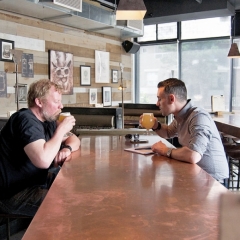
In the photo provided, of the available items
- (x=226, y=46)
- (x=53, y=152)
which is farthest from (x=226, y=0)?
(x=53, y=152)

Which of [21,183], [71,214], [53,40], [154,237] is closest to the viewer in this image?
[154,237]

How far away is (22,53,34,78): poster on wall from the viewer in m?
5.39

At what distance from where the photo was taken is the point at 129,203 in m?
1.14

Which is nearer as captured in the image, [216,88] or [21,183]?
[21,183]

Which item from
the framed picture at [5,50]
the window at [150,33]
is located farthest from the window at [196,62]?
the framed picture at [5,50]

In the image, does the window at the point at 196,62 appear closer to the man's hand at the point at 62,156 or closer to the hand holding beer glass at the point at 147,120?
the hand holding beer glass at the point at 147,120

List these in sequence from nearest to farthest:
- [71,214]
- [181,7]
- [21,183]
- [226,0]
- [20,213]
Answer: [71,214]
[20,213]
[21,183]
[226,0]
[181,7]

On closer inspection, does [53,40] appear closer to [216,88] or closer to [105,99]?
[105,99]

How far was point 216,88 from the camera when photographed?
868 centimetres

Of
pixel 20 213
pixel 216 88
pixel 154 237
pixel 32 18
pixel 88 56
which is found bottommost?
pixel 20 213

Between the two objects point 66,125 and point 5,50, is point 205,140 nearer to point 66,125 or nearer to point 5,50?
point 66,125

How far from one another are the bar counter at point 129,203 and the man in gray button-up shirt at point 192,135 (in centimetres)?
13

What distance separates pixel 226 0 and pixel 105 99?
3.43 meters

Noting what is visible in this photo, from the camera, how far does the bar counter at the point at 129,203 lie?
908 millimetres
